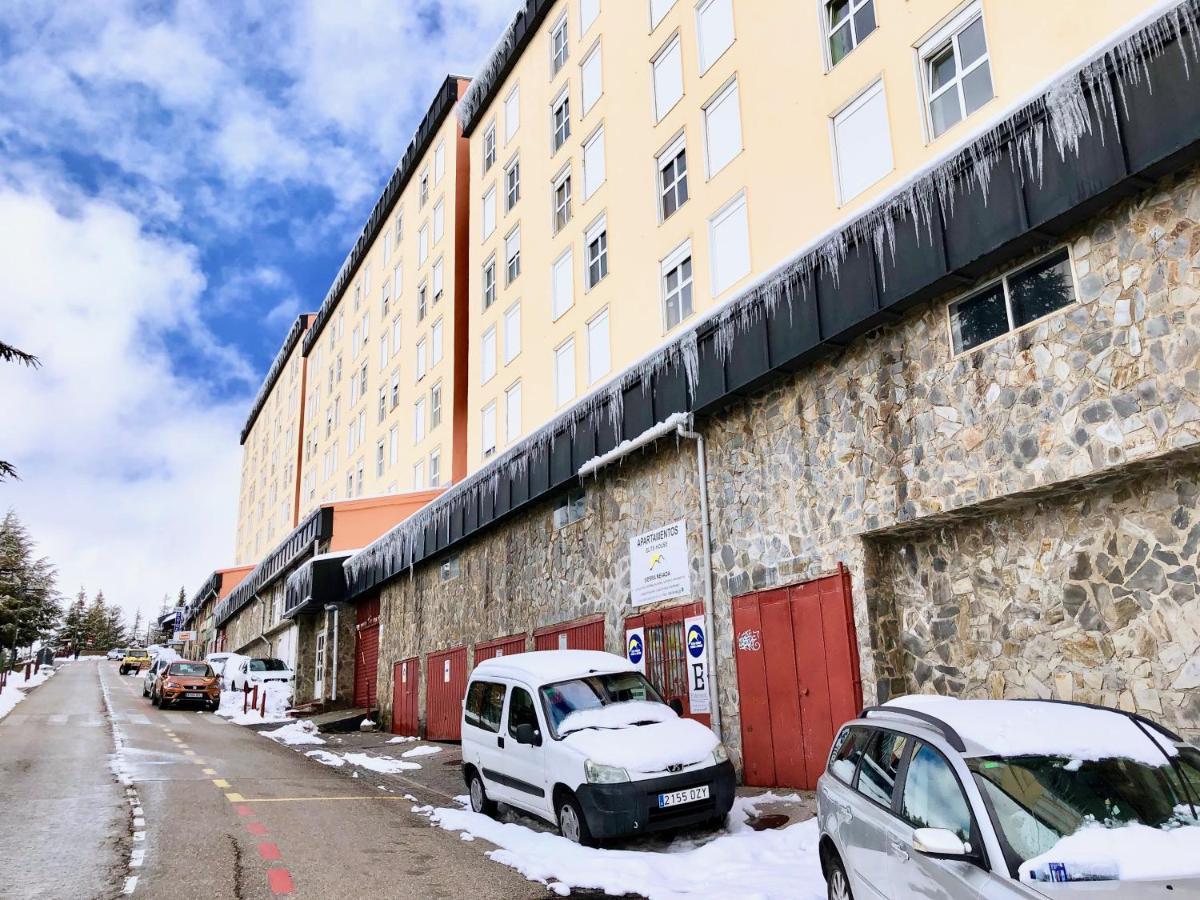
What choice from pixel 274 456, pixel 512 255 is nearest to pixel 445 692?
pixel 512 255

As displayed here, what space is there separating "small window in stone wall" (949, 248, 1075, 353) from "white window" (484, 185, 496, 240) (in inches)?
806

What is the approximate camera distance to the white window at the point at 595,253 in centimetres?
2111

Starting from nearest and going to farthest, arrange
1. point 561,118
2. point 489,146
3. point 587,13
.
Result: point 587,13, point 561,118, point 489,146

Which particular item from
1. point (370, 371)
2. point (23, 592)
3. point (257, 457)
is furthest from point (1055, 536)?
point (23, 592)

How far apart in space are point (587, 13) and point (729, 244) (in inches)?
398

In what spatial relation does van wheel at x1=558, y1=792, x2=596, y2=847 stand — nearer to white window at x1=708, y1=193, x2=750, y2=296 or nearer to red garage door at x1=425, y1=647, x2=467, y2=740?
white window at x1=708, y1=193, x2=750, y2=296

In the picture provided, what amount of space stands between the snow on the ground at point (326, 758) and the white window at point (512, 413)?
9454 millimetres

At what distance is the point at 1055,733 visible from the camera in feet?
15.7

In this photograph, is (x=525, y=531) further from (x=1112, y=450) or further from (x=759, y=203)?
(x=1112, y=450)

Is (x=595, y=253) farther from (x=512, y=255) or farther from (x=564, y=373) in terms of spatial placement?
(x=512, y=255)

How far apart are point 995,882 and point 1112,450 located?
5264mm

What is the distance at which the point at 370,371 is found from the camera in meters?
40.6

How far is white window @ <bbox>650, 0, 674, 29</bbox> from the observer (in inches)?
757

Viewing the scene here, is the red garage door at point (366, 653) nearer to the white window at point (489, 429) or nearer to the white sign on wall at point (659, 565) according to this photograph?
the white window at point (489, 429)
